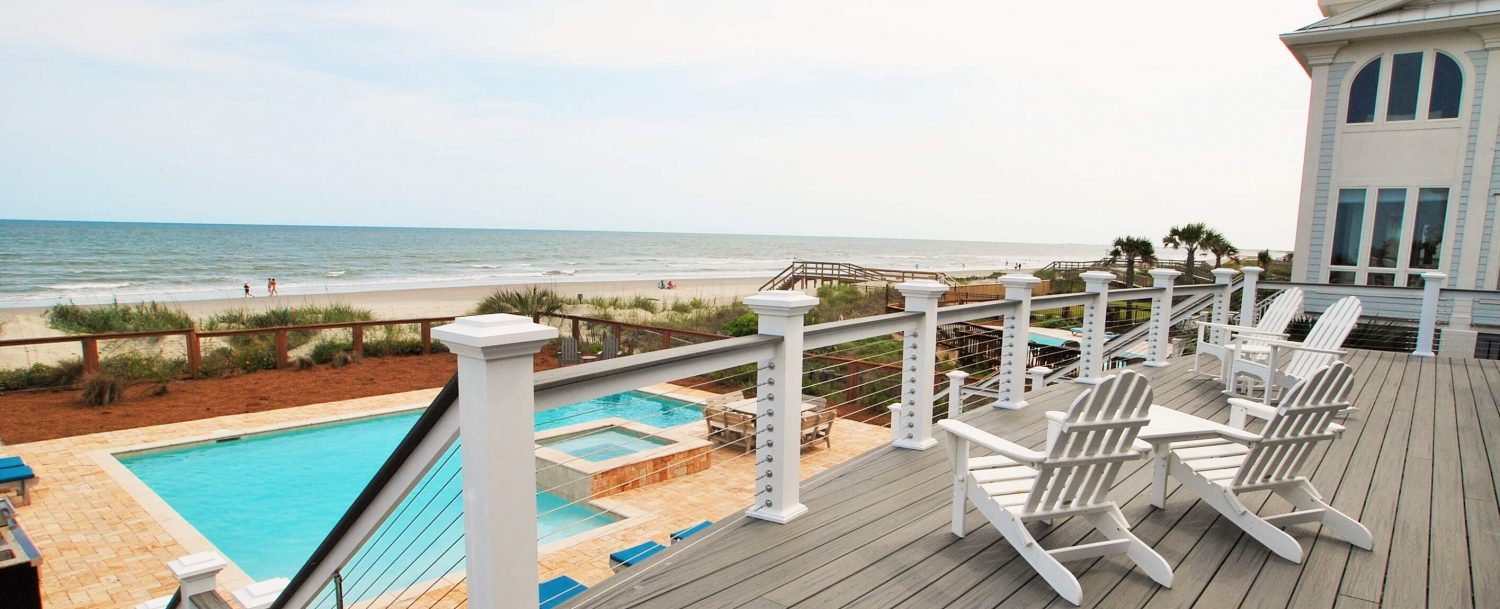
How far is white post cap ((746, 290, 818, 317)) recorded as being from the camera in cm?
318

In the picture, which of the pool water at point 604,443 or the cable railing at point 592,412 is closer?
the cable railing at point 592,412

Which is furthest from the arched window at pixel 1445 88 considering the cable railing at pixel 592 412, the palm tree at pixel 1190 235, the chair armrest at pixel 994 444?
the palm tree at pixel 1190 235

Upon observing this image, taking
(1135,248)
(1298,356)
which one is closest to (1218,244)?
(1135,248)

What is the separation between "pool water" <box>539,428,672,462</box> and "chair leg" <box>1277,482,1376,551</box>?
795cm

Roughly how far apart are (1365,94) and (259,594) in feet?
50.1

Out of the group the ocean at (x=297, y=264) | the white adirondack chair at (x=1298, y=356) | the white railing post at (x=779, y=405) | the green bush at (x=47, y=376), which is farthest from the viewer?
the ocean at (x=297, y=264)

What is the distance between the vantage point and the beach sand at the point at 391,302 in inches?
618

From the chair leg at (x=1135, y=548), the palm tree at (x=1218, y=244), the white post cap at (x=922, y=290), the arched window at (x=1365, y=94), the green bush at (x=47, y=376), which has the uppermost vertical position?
the arched window at (x=1365, y=94)

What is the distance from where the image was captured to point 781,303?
3.19 metres

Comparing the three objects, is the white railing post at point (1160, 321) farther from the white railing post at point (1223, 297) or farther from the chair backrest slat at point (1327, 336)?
the chair backrest slat at point (1327, 336)

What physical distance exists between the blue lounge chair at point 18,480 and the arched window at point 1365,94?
59.0 feet

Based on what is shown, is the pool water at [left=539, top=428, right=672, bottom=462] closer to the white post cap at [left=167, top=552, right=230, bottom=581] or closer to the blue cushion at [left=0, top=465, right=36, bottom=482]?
the blue cushion at [left=0, top=465, right=36, bottom=482]

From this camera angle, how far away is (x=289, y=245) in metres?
59.4

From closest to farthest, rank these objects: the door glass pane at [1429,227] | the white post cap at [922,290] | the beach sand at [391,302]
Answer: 1. the white post cap at [922,290]
2. the door glass pane at [1429,227]
3. the beach sand at [391,302]
